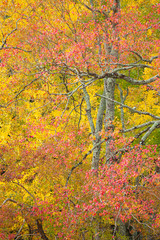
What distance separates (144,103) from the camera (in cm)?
1705

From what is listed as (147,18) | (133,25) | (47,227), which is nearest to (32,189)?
(47,227)

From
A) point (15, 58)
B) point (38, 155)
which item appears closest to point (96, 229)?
point (38, 155)

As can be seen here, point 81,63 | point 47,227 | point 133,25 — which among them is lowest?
point 47,227

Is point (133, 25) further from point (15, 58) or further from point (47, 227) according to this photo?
point (47, 227)

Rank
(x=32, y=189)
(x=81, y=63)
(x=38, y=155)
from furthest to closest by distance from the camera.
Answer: (x=32, y=189)
(x=38, y=155)
(x=81, y=63)

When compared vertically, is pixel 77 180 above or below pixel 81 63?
below

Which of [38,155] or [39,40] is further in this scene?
[39,40]

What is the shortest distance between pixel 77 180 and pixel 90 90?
27.4 ft

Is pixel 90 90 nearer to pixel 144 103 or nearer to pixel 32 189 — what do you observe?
pixel 144 103

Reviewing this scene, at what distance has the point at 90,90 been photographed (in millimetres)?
17344

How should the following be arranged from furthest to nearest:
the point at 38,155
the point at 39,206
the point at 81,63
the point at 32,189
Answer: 1. the point at 32,189
2. the point at 38,155
3. the point at 39,206
4. the point at 81,63

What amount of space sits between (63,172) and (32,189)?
3.51 meters

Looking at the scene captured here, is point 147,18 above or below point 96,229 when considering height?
above

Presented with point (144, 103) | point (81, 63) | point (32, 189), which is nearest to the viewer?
point (81, 63)
